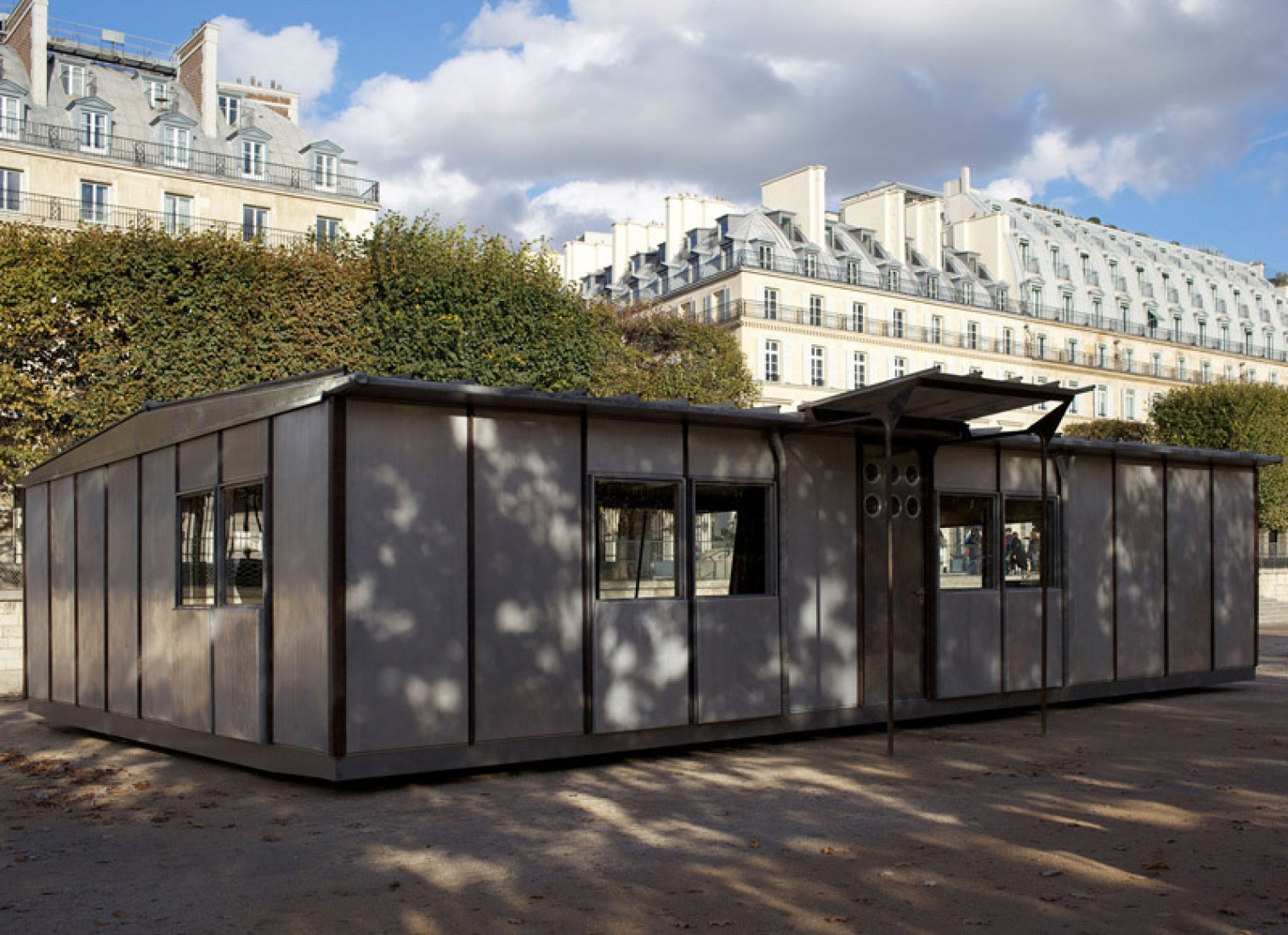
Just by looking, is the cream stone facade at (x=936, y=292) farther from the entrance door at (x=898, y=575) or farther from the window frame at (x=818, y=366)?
the entrance door at (x=898, y=575)

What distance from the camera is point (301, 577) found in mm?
11617

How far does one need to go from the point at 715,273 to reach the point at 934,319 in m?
15.0

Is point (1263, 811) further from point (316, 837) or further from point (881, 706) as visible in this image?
point (316, 837)

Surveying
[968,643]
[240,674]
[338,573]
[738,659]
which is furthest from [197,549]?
[968,643]

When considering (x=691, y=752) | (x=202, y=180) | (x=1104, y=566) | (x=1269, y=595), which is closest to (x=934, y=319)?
(x=1269, y=595)

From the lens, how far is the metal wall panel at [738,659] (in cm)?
1367

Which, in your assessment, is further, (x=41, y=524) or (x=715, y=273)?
(x=715, y=273)

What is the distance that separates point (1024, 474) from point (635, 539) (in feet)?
20.4

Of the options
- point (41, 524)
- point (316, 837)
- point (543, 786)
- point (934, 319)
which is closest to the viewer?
point (316, 837)

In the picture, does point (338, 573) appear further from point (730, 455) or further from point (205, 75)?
point (205, 75)

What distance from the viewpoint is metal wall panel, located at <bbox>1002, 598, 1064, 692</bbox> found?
1659 centimetres

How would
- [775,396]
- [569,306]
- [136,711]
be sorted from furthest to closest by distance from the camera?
[775,396], [569,306], [136,711]

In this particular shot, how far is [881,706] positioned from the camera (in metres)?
15.2

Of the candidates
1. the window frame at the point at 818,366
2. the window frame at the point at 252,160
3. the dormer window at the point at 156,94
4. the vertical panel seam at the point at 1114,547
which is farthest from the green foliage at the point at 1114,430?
the vertical panel seam at the point at 1114,547
